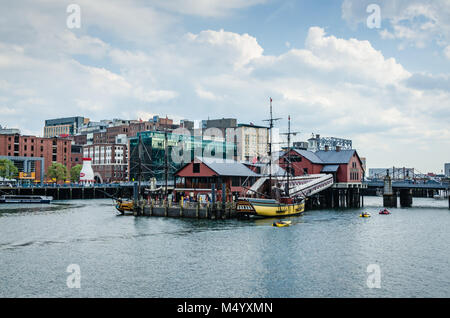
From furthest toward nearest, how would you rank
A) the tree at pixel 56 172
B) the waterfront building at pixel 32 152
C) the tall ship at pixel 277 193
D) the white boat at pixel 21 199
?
the waterfront building at pixel 32 152 < the tree at pixel 56 172 < the white boat at pixel 21 199 < the tall ship at pixel 277 193

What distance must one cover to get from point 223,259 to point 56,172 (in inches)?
5916

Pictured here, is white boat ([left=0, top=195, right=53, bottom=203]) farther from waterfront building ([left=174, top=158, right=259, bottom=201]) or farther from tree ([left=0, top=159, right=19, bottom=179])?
waterfront building ([left=174, top=158, right=259, bottom=201])

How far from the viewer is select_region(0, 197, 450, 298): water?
1266 inches

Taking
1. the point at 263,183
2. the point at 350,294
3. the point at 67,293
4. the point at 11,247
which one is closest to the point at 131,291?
the point at 67,293

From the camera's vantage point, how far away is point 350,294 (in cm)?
3105

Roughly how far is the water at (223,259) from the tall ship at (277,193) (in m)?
4.53

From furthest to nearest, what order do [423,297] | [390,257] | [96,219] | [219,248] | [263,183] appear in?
[263,183], [96,219], [219,248], [390,257], [423,297]

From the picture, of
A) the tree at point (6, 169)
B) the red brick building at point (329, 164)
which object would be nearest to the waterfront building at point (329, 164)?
the red brick building at point (329, 164)

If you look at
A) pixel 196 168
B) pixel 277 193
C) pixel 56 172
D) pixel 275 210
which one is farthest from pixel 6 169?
pixel 275 210

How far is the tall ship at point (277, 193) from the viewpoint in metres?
72.4

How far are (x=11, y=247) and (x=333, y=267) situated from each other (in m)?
33.4

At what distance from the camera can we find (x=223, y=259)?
136 feet

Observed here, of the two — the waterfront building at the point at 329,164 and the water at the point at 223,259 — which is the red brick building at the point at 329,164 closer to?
the waterfront building at the point at 329,164

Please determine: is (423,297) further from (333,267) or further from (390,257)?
(390,257)
